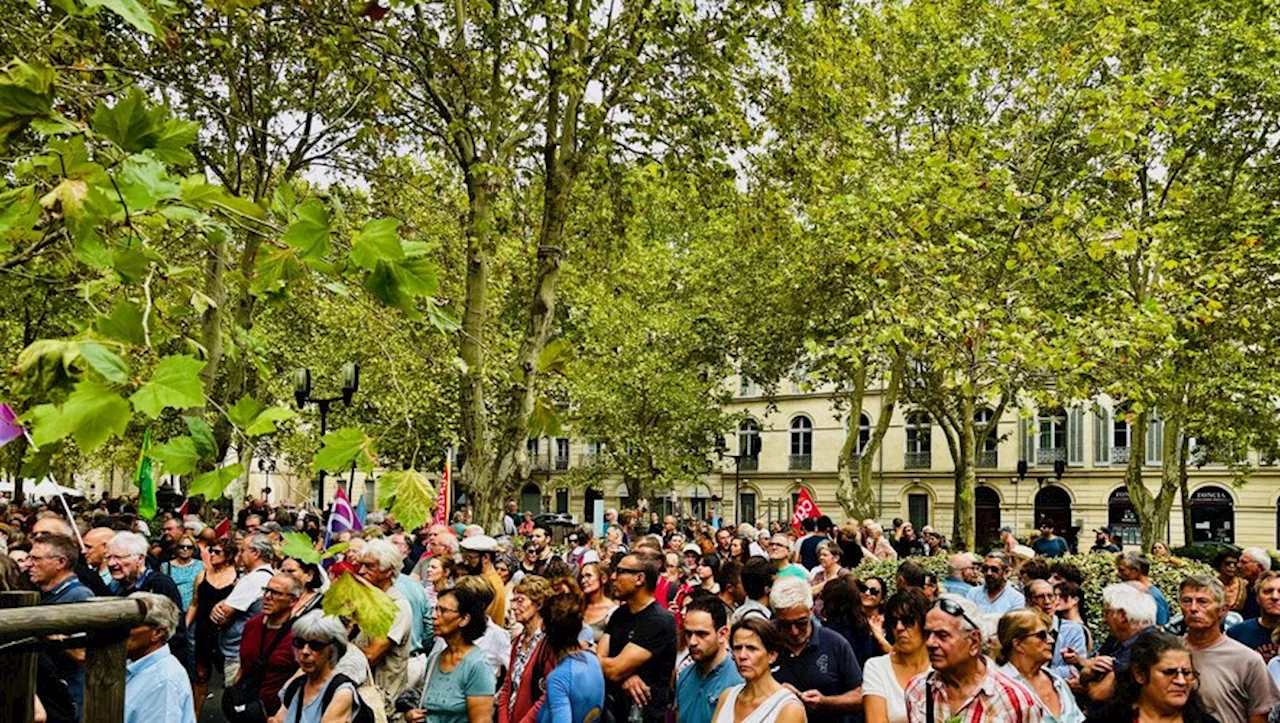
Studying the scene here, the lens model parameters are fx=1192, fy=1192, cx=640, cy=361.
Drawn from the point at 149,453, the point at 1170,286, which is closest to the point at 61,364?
the point at 149,453

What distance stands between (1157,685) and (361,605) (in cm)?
365

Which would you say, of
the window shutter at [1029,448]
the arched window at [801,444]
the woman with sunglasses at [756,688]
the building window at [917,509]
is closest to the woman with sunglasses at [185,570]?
the woman with sunglasses at [756,688]

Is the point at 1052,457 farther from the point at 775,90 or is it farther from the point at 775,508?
the point at 775,90

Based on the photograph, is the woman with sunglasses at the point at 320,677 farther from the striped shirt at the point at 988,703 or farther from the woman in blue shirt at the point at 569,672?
the striped shirt at the point at 988,703

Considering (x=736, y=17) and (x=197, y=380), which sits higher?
(x=736, y=17)

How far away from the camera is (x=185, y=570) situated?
10.4 meters

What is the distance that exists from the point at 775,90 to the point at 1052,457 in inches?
1456

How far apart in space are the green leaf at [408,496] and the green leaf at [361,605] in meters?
0.18

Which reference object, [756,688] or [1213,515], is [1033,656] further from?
[1213,515]

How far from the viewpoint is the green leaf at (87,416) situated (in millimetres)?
2359

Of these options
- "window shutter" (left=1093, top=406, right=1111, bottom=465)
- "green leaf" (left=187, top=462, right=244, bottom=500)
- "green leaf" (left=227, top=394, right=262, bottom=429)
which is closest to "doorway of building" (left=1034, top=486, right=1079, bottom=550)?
"window shutter" (left=1093, top=406, right=1111, bottom=465)

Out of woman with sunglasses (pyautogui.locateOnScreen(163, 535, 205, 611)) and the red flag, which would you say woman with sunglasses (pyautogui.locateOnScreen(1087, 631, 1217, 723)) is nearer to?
woman with sunglasses (pyautogui.locateOnScreen(163, 535, 205, 611))

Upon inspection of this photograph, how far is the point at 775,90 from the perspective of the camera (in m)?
13.4

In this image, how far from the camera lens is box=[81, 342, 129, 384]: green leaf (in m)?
2.41
